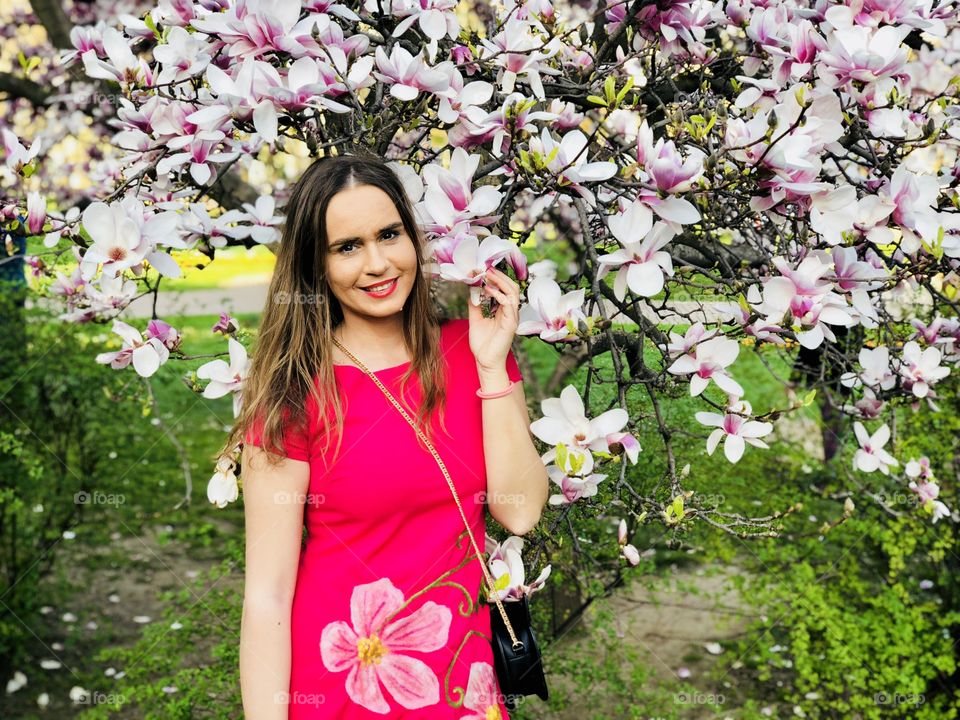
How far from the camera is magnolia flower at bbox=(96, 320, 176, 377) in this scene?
1832 mm

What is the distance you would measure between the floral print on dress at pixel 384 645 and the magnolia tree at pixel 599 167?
0.64 ft

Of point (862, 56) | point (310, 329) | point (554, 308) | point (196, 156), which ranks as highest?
point (862, 56)

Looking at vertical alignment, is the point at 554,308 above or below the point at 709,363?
above

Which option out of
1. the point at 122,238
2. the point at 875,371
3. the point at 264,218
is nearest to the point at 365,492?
the point at 122,238

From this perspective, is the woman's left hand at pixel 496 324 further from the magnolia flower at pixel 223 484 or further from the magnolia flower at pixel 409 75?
the magnolia flower at pixel 223 484

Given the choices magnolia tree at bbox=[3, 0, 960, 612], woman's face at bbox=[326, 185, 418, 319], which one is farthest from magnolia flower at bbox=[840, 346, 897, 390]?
woman's face at bbox=[326, 185, 418, 319]

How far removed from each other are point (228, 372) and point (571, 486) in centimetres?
77

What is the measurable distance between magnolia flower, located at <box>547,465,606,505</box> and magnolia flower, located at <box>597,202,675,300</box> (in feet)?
1.54

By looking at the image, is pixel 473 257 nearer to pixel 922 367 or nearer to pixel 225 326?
pixel 225 326

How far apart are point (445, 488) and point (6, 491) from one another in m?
2.68

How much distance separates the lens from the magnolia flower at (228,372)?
1.93 meters

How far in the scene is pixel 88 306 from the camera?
7.79 ft

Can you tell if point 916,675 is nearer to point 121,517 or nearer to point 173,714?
point 173,714

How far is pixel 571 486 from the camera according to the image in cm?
185
